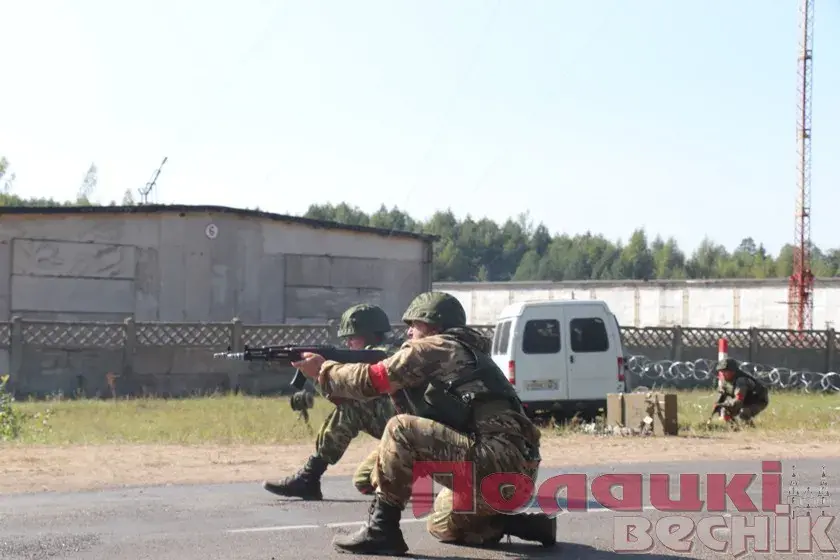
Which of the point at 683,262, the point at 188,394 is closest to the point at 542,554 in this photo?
the point at 188,394

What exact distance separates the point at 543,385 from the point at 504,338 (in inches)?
45.7

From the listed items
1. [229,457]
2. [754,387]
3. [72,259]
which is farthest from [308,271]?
[229,457]

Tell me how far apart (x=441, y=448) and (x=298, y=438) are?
8483 mm

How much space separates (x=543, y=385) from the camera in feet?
58.4

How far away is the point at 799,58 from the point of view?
47.9m

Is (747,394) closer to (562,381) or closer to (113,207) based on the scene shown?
(562,381)

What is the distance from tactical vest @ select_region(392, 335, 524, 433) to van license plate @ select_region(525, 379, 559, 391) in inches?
453

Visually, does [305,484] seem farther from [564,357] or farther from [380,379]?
[564,357]

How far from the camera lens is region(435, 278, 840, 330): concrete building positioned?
53.9 metres

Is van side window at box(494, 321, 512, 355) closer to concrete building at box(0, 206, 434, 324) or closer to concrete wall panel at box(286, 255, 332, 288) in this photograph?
concrete building at box(0, 206, 434, 324)

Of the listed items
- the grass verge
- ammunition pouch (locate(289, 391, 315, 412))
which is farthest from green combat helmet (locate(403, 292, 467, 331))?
the grass verge

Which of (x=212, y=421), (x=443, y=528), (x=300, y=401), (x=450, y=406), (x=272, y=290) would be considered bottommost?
(x=212, y=421)

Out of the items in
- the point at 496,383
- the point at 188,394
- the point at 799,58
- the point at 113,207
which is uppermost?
the point at 799,58

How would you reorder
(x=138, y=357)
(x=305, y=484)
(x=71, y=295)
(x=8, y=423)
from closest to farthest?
(x=305, y=484) → (x=8, y=423) → (x=138, y=357) → (x=71, y=295)
